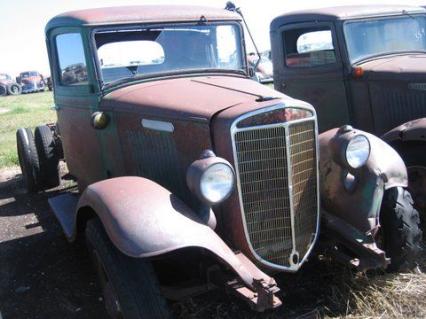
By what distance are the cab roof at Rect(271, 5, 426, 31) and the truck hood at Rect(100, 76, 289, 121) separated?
1.77 m

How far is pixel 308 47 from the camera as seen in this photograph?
5512mm

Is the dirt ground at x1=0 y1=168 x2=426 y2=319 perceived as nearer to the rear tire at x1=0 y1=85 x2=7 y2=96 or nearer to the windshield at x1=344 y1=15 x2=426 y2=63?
the windshield at x1=344 y1=15 x2=426 y2=63

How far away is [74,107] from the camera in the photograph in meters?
4.32

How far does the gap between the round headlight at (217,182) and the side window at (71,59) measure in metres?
1.88

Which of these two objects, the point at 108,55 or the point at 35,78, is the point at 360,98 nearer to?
the point at 108,55

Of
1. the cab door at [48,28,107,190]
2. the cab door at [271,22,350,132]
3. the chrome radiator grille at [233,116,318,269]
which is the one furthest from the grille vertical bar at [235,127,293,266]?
the cab door at [271,22,350,132]

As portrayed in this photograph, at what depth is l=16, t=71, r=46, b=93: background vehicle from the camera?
3425cm

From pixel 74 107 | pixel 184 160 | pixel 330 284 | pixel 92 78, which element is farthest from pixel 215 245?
pixel 74 107

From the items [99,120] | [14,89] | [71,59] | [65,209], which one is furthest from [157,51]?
[14,89]

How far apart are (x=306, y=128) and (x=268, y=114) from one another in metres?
0.32

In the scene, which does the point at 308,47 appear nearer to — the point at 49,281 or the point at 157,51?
the point at 157,51

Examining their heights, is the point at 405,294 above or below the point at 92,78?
below

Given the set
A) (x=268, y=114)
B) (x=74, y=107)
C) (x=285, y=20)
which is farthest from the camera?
(x=285, y=20)

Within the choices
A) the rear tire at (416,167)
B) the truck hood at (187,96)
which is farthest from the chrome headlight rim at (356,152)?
the rear tire at (416,167)
